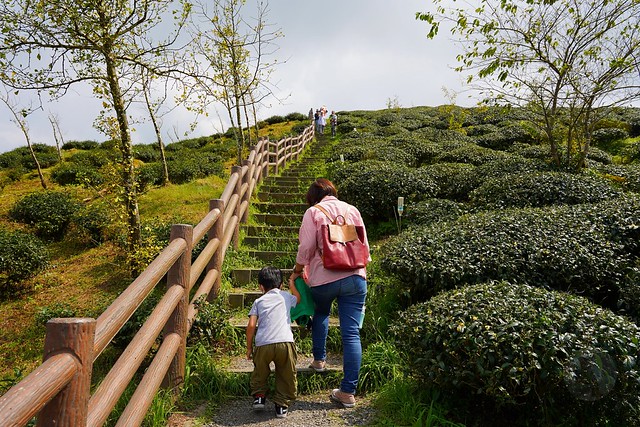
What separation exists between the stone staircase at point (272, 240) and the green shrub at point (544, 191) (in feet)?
11.4

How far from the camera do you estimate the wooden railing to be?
1791 mm

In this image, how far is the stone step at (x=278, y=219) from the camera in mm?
8891

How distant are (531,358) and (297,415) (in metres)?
A: 1.87

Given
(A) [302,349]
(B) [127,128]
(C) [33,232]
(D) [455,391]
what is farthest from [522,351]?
(C) [33,232]

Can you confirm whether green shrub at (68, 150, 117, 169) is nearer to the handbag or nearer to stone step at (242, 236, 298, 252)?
stone step at (242, 236, 298, 252)

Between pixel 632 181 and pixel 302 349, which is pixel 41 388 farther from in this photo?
pixel 632 181

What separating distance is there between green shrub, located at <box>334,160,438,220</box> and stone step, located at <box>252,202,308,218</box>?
0.92 meters

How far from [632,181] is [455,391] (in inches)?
287

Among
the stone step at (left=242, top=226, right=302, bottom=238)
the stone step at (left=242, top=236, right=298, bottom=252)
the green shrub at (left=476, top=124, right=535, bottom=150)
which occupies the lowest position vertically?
the stone step at (left=242, top=236, right=298, bottom=252)

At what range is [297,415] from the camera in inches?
150

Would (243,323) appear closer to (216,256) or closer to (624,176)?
(216,256)

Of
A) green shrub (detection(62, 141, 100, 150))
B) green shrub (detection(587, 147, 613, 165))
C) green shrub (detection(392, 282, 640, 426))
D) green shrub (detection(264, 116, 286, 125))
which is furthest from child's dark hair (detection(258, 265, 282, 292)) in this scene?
green shrub (detection(264, 116, 286, 125))

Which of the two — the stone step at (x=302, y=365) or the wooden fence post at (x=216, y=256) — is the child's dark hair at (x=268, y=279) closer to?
the stone step at (x=302, y=365)

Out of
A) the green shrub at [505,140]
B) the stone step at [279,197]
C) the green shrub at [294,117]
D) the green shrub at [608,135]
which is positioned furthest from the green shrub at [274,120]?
the stone step at [279,197]
